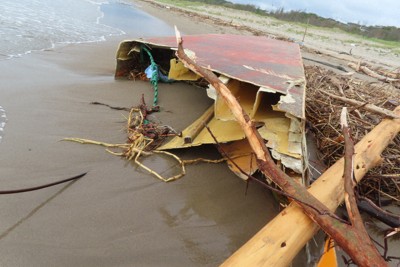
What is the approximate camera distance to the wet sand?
1.69 m

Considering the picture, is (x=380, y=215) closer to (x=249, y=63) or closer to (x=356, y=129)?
(x=356, y=129)

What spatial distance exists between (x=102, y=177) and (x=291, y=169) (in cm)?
131

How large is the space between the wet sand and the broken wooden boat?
181 mm

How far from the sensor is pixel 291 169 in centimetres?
214

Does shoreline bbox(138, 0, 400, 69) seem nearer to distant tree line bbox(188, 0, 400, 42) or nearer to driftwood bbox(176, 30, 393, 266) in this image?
distant tree line bbox(188, 0, 400, 42)

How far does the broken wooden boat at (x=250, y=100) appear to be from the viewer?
220 cm

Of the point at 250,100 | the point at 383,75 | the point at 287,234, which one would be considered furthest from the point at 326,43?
the point at 287,234

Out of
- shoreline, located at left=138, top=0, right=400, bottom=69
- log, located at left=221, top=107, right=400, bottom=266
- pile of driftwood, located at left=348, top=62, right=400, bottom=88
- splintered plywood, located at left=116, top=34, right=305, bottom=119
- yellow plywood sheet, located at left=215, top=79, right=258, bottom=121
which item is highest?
splintered plywood, located at left=116, top=34, right=305, bottom=119

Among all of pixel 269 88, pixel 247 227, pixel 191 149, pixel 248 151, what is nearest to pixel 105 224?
pixel 247 227

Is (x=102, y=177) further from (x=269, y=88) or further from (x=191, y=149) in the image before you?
(x=269, y=88)

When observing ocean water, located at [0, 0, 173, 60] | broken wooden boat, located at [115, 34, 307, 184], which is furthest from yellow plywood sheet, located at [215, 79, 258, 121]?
ocean water, located at [0, 0, 173, 60]

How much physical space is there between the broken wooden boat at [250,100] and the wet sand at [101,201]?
7.1 inches

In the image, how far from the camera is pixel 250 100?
9.89 feet

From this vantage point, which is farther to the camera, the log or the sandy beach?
the sandy beach
